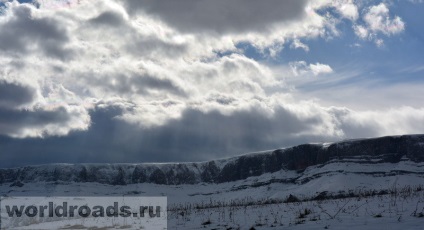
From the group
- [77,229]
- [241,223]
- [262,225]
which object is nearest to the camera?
[262,225]

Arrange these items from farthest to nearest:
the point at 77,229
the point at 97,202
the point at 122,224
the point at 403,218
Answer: the point at 97,202 → the point at 122,224 → the point at 77,229 → the point at 403,218

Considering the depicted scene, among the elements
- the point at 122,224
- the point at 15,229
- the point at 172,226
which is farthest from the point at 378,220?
the point at 15,229

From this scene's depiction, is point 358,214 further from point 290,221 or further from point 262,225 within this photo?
point 262,225

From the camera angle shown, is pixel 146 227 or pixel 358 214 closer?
pixel 358 214

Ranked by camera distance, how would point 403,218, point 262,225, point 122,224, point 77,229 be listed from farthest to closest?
point 122,224, point 77,229, point 262,225, point 403,218

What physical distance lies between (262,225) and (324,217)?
9.31 feet

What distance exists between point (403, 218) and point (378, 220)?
932mm

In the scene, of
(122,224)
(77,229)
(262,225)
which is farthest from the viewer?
(122,224)

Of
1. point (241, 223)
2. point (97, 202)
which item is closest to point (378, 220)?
point (241, 223)

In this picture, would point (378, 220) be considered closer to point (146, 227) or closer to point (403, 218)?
point (403, 218)

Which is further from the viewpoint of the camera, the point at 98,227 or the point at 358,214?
the point at 98,227

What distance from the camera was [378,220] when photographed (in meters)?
15.7

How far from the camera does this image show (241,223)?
19.2 meters

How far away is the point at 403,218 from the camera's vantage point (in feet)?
51.5
